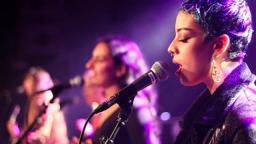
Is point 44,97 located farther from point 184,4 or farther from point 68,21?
point 68,21

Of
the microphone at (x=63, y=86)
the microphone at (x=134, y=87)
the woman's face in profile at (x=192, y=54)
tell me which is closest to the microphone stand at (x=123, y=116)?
the microphone at (x=134, y=87)

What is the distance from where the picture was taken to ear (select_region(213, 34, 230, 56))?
2.19m

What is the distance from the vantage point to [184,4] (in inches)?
90.5

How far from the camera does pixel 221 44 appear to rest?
7.23 feet

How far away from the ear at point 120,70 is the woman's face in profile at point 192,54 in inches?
47.6

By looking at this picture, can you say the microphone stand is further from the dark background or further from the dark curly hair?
the dark background

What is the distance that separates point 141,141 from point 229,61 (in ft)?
3.86

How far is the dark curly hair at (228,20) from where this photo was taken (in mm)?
2170

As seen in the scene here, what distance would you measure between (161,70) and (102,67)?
135 cm

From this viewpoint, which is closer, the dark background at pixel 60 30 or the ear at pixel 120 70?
the ear at pixel 120 70

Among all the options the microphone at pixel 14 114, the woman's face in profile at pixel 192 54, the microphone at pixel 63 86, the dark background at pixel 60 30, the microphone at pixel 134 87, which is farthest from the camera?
the dark background at pixel 60 30

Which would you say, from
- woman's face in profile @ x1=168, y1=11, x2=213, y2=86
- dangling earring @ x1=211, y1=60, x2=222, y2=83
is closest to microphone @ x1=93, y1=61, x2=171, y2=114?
woman's face in profile @ x1=168, y1=11, x2=213, y2=86

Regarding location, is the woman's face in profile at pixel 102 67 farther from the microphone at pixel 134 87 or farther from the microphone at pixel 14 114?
the microphone at pixel 14 114

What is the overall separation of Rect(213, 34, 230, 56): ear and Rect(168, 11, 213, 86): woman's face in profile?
0.02 metres
